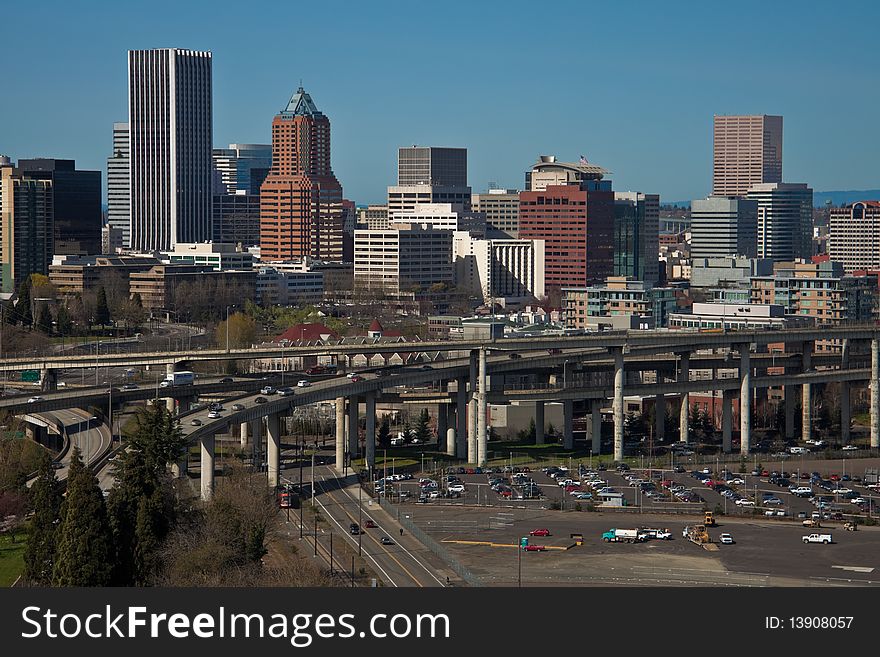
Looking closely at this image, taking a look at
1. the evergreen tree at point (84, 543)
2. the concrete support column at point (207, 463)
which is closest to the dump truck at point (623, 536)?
the concrete support column at point (207, 463)

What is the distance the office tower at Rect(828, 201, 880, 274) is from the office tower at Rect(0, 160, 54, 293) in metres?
66.7

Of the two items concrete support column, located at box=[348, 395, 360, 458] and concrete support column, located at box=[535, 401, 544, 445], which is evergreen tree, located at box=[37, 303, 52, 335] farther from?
concrete support column, located at box=[348, 395, 360, 458]

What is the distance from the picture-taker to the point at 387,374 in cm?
5956

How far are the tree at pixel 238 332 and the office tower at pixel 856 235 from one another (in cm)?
6945

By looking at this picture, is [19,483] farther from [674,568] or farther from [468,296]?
[468,296]

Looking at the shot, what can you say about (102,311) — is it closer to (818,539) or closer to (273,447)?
(273,447)

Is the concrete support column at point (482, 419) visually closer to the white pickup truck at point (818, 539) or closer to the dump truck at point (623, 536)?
the dump truck at point (623, 536)

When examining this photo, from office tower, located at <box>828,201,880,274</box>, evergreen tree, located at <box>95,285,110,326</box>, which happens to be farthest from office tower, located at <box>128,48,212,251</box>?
evergreen tree, located at <box>95,285,110,326</box>

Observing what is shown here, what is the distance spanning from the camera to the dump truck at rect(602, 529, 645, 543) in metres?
42.5

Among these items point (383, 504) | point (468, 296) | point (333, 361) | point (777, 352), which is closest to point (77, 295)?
point (468, 296)

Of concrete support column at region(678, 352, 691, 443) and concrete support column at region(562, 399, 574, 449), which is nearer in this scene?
concrete support column at region(562, 399, 574, 449)

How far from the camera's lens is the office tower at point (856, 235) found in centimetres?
14838

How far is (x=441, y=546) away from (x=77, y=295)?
71.8 meters

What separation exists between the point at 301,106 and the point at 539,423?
112 meters
